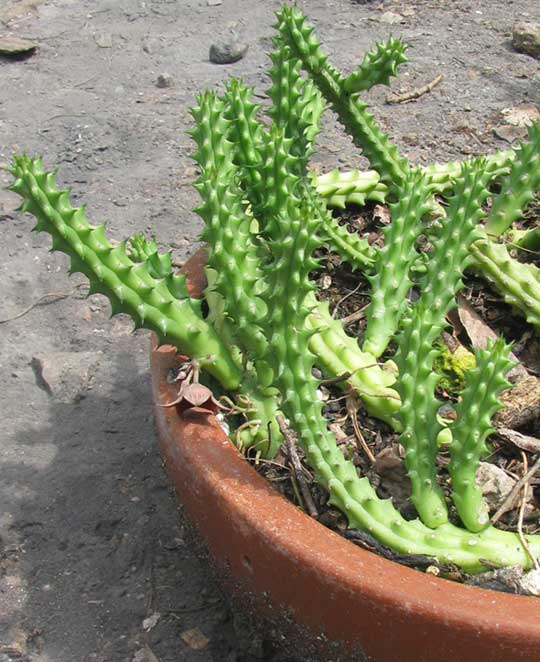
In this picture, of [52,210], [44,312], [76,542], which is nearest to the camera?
[52,210]

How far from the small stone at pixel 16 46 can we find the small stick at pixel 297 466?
130 inches

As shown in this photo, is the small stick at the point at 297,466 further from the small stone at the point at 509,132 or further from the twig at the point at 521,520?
the small stone at the point at 509,132

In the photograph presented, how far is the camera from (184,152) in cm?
371

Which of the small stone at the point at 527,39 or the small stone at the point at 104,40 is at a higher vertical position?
the small stone at the point at 527,39

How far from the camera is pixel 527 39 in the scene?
412 centimetres

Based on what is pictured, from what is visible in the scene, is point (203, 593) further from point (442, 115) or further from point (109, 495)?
point (442, 115)

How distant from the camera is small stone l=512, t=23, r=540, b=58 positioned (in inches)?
162

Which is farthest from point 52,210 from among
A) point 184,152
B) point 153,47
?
point 153,47

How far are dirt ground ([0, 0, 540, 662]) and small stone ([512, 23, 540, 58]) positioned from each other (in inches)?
2.0

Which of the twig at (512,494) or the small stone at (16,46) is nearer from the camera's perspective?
the twig at (512,494)

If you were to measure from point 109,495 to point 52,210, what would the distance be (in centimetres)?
101

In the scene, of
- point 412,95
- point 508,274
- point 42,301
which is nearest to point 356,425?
point 508,274

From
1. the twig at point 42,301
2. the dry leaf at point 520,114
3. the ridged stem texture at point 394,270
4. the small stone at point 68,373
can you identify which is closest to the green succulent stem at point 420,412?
the ridged stem texture at point 394,270

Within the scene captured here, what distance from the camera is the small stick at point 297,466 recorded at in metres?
1.66
